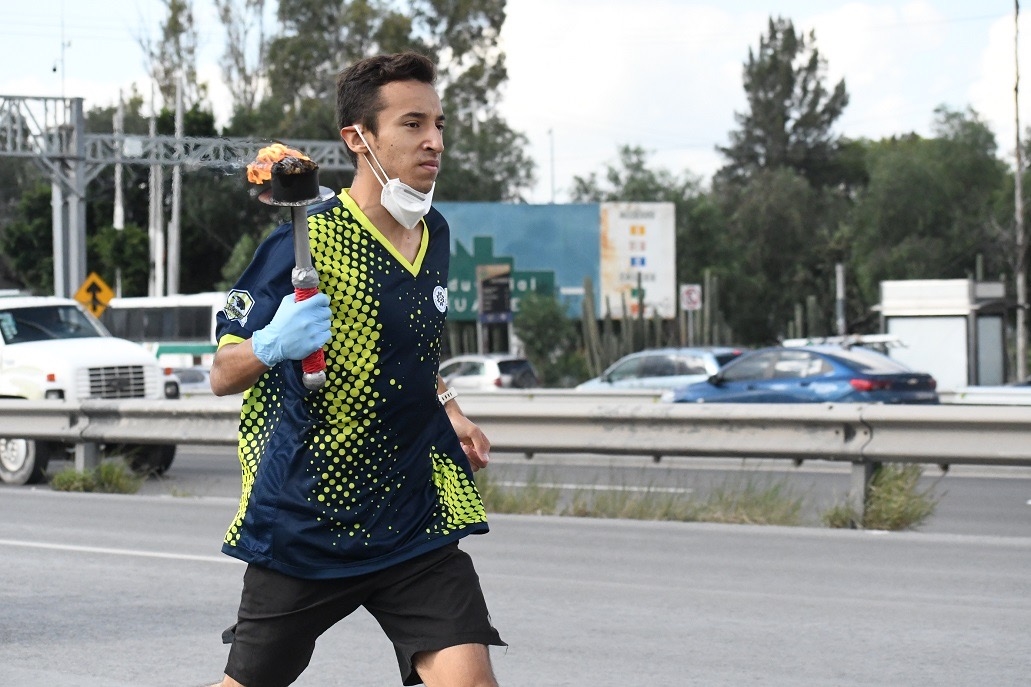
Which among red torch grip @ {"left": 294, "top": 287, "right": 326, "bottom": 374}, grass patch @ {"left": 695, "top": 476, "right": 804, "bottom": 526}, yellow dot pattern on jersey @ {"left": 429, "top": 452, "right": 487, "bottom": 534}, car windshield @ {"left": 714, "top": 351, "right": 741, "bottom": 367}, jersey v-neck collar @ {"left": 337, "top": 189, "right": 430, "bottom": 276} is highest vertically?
jersey v-neck collar @ {"left": 337, "top": 189, "right": 430, "bottom": 276}

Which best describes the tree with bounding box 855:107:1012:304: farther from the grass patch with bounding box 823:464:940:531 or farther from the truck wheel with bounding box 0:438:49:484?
the grass patch with bounding box 823:464:940:531

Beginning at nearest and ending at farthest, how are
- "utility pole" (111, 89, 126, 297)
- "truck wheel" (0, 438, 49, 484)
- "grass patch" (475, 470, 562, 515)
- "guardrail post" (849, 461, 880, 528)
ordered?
"guardrail post" (849, 461, 880, 528)
"grass patch" (475, 470, 562, 515)
"truck wheel" (0, 438, 49, 484)
"utility pole" (111, 89, 126, 297)

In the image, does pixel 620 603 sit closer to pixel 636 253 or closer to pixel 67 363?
pixel 67 363

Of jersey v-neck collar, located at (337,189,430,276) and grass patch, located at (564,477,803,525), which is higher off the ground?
jersey v-neck collar, located at (337,189,430,276)

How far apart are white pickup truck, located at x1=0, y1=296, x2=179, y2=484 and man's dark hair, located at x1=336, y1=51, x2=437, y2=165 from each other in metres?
13.4

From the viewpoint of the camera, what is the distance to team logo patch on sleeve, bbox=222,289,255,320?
3.65 metres

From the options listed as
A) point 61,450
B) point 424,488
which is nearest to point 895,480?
point 424,488

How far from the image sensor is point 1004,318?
28938 mm

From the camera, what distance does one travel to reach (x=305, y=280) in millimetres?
3445

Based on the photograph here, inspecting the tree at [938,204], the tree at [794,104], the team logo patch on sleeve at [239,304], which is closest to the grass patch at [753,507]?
the team logo patch on sleeve at [239,304]

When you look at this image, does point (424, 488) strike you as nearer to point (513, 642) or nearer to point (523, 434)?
point (513, 642)

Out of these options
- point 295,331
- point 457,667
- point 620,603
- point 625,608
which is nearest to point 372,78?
point 295,331

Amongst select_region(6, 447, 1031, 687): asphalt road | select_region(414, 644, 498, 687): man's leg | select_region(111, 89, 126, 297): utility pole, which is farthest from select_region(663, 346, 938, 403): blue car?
select_region(111, 89, 126, 297): utility pole

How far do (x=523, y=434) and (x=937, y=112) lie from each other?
60760 millimetres
